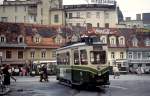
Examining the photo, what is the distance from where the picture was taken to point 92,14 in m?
91.8

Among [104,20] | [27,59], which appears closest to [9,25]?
[27,59]

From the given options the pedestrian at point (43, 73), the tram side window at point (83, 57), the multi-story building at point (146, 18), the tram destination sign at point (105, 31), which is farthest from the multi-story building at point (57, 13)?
the tram side window at point (83, 57)

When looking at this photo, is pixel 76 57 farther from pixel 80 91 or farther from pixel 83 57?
pixel 80 91

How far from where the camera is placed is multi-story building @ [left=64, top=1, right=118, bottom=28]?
299 ft

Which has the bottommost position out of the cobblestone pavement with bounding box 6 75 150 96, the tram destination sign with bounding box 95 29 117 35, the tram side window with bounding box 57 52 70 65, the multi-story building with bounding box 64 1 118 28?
the cobblestone pavement with bounding box 6 75 150 96

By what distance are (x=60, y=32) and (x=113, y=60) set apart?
11410 millimetres

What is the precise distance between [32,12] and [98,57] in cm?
6452

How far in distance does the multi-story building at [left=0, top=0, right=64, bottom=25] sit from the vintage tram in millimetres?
59484

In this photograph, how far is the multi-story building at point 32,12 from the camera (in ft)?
290

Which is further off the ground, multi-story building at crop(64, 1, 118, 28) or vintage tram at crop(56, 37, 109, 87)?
multi-story building at crop(64, 1, 118, 28)

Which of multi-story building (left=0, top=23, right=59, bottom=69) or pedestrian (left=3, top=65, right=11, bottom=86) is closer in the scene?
pedestrian (left=3, top=65, right=11, bottom=86)

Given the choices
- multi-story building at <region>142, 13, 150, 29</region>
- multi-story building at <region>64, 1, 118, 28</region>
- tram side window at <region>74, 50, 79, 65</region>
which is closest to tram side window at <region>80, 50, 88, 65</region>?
tram side window at <region>74, 50, 79, 65</region>

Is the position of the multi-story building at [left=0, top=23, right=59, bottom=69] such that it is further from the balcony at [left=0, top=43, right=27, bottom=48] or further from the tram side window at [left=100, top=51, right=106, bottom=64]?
the tram side window at [left=100, top=51, right=106, bottom=64]

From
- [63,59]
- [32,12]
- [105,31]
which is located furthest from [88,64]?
[32,12]
